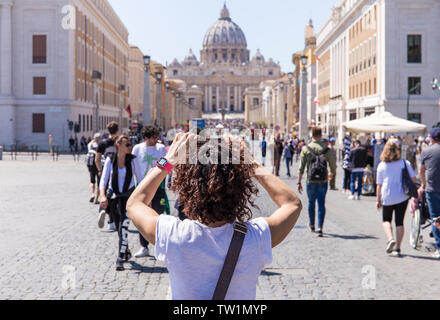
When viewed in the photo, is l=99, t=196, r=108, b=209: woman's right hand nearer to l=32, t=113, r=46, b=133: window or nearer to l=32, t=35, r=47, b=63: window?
l=32, t=113, r=46, b=133: window

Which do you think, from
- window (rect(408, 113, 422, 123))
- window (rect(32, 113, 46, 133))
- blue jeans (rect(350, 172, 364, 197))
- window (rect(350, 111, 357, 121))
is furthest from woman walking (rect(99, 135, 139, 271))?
window (rect(350, 111, 357, 121))

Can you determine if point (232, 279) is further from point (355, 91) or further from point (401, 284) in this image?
point (355, 91)

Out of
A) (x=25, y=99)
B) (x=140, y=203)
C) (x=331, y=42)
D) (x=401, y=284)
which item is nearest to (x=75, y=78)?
(x=25, y=99)

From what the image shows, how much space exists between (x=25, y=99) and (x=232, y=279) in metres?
45.7

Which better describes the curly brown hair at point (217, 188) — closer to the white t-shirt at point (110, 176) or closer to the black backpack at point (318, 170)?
the white t-shirt at point (110, 176)

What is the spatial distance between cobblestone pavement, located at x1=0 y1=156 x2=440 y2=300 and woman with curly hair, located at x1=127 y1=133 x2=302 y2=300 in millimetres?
3799

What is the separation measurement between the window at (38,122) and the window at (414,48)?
25.0 metres

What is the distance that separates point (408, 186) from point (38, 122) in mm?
40273

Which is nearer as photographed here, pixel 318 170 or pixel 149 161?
pixel 149 161

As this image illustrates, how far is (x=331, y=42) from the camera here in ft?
228

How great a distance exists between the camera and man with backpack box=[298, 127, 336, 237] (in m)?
10.3

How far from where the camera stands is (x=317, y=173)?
10.3m

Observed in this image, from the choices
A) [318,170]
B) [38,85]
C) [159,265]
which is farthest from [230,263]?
[38,85]

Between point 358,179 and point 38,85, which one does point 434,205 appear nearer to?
point 358,179
